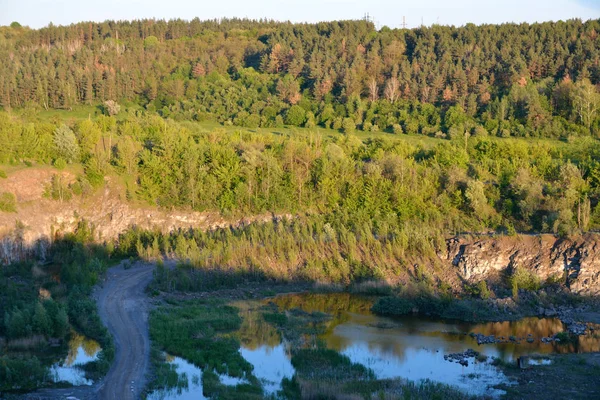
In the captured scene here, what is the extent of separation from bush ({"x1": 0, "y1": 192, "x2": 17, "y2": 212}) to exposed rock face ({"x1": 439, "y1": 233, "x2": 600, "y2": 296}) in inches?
848

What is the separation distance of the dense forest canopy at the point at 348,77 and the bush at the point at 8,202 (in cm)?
2619

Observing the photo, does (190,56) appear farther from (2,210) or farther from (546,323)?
(546,323)

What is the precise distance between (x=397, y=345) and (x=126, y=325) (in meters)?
9.66

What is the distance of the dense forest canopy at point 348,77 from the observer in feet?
183

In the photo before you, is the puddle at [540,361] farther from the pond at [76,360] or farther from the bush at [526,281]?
the pond at [76,360]

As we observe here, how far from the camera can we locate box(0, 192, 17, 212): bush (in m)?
34.4

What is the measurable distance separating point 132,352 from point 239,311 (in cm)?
Result: 677

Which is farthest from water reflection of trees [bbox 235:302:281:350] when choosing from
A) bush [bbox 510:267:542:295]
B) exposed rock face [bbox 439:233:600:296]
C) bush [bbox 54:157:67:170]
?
bush [bbox 54:157:67:170]

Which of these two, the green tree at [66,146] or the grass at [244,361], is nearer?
the grass at [244,361]

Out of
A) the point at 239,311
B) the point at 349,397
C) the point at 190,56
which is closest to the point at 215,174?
the point at 239,311

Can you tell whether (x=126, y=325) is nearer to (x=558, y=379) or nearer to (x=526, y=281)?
(x=558, y=379)

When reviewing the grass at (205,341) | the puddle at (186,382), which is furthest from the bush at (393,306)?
the puddle at (186,382)

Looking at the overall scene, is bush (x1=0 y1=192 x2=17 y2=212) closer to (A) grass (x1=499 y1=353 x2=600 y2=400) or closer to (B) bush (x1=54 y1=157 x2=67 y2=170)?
(B) bush (x1=54 y1=157 x2=67 y2=170)

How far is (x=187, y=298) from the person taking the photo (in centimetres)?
2930
